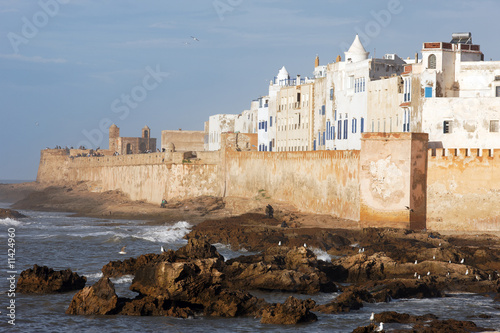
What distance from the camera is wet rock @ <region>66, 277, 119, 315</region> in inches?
790

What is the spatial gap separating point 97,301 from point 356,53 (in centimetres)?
3788

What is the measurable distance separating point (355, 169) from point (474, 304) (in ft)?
54.1

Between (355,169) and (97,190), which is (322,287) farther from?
(97,190)

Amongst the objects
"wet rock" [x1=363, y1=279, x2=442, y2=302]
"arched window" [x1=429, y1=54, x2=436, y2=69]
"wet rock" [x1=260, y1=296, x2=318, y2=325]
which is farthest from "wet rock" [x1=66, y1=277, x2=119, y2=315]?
"arched window" [x1=429, y1=54, x2=436, y2=69]

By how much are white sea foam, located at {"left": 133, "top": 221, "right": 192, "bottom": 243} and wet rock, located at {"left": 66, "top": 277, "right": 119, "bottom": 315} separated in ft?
58.8

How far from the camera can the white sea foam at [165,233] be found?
3962 centimetres

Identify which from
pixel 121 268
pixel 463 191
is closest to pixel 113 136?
pixel 463 191

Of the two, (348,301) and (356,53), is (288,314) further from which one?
(356,53)

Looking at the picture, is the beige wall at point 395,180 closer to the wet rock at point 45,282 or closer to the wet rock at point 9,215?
the wet rock at point 45,282

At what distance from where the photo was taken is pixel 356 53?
2141 inches

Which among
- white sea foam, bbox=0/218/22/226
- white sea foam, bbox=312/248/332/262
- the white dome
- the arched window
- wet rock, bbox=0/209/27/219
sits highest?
the white dome

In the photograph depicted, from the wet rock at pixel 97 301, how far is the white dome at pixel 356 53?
121ft

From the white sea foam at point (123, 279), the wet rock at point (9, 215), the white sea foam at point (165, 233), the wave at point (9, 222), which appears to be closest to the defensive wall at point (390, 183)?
the white sea foam at point (165, 233)

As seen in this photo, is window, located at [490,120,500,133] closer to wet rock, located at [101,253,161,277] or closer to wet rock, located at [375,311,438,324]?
wet rock, located at [375,311,438,324]
